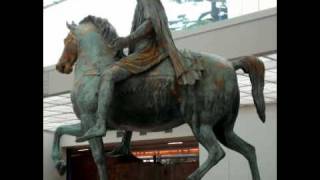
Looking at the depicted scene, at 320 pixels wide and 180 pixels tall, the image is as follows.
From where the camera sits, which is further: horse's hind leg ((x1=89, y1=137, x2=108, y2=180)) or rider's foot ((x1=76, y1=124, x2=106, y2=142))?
horse's hind leg ((x1=89, y1=137, x2=108, y2=180))

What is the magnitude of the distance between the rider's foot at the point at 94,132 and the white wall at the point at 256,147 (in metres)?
14.6

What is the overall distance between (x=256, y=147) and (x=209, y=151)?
15.2 metres

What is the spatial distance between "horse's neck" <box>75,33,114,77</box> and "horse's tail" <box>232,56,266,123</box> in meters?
1.57

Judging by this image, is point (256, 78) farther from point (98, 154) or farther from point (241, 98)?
point (241, 98)

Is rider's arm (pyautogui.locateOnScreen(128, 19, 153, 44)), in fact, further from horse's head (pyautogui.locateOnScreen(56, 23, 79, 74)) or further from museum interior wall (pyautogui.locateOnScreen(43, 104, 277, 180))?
museum interior wall (pyautogui.locateOnScreen(43, 104, 277, 180))

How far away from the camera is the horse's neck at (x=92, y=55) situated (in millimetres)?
7258

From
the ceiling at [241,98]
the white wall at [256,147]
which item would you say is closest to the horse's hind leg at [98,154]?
the ceiling at [241,98]

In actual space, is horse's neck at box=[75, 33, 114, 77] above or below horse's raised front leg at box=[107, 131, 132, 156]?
above

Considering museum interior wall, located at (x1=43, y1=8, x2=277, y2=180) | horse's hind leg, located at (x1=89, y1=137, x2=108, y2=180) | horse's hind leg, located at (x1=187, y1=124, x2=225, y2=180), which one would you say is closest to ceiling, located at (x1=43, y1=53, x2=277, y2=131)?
museum interior wall, located at (x1=43, y1=8, x2=277, y2=180)

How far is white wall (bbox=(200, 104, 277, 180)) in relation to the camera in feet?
69.7

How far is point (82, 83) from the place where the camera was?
7148 mm

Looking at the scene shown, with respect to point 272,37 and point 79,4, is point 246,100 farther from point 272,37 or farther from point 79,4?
point 79,4
